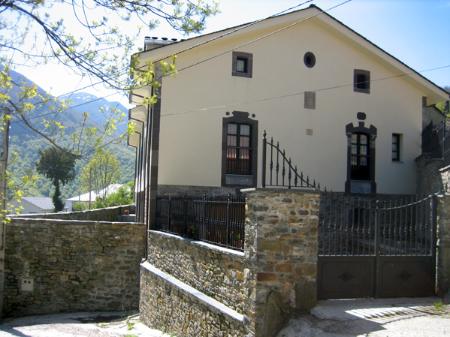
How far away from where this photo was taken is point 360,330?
23.9 feet

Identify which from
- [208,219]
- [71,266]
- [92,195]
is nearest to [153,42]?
[71,266]

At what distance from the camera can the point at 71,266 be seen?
17312mm

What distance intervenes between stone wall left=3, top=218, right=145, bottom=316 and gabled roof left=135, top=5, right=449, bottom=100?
18.4ft

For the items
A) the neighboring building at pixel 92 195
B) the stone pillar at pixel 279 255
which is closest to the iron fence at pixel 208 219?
the stone pillar at pixel 279 255

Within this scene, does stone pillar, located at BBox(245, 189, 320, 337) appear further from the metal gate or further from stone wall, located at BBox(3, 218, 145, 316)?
stone wall, located at BBox(3, 218, 145, 316)

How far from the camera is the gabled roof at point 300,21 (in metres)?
15.6

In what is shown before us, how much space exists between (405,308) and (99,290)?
11378 millimetres

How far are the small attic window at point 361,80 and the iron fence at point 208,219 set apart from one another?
25.8ft

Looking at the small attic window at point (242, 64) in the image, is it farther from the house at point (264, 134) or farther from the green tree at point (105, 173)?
the green tree at point (105, 173)

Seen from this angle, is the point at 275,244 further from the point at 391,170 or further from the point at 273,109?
the point at 391,170

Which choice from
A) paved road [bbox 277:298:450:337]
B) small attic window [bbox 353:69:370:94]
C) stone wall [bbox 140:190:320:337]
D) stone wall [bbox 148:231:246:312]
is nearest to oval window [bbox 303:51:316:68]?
small attic window [bbox 353:69:370:94]

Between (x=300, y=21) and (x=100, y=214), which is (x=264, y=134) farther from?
(x=100, y=214)

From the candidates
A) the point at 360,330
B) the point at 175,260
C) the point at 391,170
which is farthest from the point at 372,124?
the point at 360,330

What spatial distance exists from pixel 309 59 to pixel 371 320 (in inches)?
454
